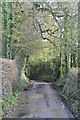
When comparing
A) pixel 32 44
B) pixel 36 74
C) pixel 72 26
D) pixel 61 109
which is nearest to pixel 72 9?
pixel 72 26

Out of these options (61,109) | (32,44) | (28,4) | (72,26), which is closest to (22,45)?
(32,44)

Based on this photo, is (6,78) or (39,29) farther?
(39,29)

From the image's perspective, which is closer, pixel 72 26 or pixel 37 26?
pixel 72 26

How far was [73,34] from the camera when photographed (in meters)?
16.2

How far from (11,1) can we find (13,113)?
7992mm

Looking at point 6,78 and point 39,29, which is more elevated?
point 39,29

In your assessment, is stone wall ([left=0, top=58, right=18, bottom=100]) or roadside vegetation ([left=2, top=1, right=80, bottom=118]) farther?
roadside vegetation ([left=2, top=1, right=80, bottom=118])

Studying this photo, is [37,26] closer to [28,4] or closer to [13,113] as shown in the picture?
[28,4]

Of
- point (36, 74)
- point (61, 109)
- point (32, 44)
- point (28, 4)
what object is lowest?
point (36, 74)

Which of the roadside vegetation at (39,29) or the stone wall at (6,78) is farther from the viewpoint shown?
the roadside vegetation at (39,29)

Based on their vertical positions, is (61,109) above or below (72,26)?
below

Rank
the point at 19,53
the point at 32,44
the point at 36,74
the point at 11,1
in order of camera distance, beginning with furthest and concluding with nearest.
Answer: the point at 36,74 < the point at 19,53 < the point at 32,44 < the point at 11,1

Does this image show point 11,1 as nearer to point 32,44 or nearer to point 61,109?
point 32,44

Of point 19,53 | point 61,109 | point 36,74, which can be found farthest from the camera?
point 36,74
